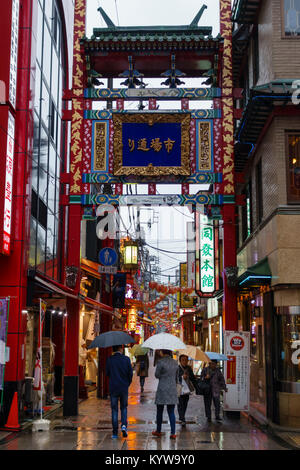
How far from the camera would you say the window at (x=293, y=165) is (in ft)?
50.3

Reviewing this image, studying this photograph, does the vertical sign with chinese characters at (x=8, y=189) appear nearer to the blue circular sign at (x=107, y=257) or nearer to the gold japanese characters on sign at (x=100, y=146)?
the gold japanese characters on sign at (x=100, y=146)

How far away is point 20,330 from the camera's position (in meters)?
14.5

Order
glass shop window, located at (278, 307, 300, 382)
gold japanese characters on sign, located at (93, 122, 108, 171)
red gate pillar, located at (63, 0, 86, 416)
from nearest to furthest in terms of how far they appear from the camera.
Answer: glass shop window, located at (278, 307, 300, 382) → red gate pillar, located at (63, 0, 86, 416) → gold japanese characters on sign, located at (93, 122, 108, 171)

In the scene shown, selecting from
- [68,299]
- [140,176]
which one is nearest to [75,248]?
[68,299]

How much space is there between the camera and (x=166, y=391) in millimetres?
12875

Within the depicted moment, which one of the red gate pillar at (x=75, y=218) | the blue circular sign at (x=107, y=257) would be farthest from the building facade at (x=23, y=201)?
the blue circular sign at (x=107, y=257)

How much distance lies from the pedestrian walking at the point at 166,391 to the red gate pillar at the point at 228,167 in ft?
14.7

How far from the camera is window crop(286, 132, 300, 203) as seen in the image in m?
15.3

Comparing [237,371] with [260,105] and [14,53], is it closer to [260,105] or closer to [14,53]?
[260,105]

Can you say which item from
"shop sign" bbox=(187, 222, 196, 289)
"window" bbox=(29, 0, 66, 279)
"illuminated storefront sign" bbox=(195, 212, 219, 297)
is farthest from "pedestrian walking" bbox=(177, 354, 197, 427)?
"shop sign" bbox=(187, 222, 196, 289)

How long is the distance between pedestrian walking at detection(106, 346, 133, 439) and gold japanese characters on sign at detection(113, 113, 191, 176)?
22.6ft

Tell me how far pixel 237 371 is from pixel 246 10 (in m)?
11.3

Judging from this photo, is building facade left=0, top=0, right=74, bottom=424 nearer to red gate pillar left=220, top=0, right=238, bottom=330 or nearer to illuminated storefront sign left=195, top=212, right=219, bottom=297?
red gate pillar left=220, top=0, right=238, bottom=330

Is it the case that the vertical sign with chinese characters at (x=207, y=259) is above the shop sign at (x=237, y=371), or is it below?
above
